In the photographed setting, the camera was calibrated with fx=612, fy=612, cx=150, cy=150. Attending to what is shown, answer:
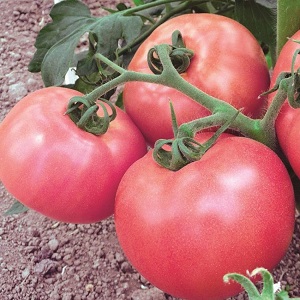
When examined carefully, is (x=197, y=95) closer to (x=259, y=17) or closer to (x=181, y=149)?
(x=181, y=149)

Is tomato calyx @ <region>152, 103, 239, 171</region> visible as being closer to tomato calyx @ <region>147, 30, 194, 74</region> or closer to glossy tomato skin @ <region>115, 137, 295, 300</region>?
glossy tomato skin @ <region>115, 137, 295, 300</region>

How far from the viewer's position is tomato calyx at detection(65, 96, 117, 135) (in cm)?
88

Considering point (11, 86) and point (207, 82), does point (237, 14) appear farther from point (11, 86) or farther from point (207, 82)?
point (11, 86)

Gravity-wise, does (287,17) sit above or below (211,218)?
above

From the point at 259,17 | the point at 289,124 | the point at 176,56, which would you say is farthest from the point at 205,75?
the point at 259,17

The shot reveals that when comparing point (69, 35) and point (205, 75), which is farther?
point (69, 35)

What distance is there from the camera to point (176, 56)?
2.96ft

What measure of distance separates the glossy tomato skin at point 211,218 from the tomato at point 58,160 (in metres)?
0.09

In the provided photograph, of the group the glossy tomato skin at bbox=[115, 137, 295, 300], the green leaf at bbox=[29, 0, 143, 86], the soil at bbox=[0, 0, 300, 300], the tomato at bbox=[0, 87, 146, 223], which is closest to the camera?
the glossy tomato skin at bbox=[115, 137, 295, 300]

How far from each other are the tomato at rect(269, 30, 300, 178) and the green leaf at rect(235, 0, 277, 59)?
0.26m

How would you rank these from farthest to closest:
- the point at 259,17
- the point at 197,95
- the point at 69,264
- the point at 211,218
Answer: the point at 69,264
the point at 259,17
the point at 197,95
the point at 211,218

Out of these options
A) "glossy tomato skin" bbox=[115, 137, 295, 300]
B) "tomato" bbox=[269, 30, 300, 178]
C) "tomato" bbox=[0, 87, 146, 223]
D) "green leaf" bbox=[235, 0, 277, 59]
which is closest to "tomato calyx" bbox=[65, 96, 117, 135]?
"tomato" bbox=[0, 87, 146, 223]

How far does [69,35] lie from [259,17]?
357mm

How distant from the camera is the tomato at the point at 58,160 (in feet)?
2.86
